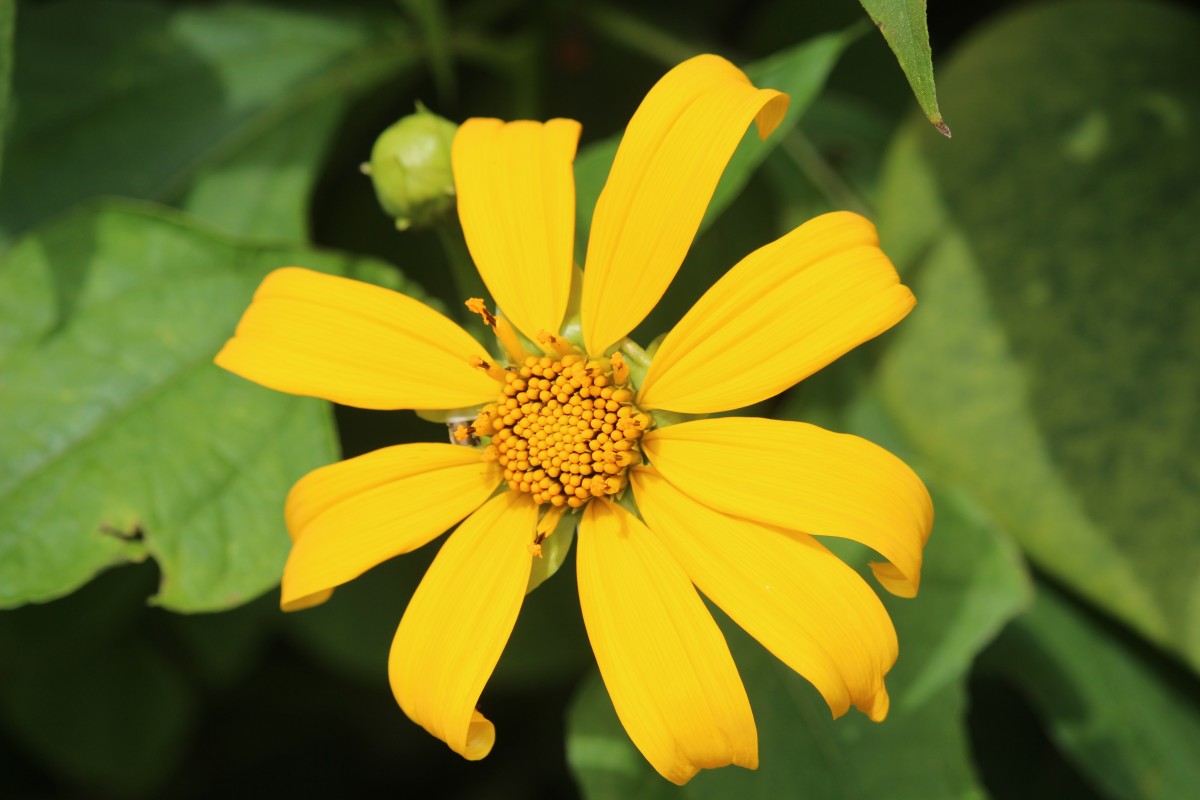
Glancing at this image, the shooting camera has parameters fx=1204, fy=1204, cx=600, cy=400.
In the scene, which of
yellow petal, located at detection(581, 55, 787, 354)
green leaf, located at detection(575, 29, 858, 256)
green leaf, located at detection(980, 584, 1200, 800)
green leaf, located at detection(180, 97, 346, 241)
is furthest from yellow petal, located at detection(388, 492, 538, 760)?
green leaf, located at detection(980, 584, 1200, 800)

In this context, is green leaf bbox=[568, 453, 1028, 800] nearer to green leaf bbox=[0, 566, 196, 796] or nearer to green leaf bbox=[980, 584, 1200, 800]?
green leaf bbox=[980, 584, 1200, 800]

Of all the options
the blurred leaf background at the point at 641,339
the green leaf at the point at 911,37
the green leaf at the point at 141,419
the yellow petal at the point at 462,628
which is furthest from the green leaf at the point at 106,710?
the green leaf at the point at 911,37

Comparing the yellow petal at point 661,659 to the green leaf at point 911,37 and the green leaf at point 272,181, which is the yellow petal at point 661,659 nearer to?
the green leaf at point 911,37

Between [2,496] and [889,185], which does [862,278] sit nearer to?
[889,185]

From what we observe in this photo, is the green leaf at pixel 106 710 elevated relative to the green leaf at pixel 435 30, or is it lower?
lower

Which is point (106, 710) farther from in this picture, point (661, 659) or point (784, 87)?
point (784, 87)

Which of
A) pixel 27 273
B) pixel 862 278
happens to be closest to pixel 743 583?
pixel 862 278

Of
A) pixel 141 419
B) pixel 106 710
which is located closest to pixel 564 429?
pixel 141 419
